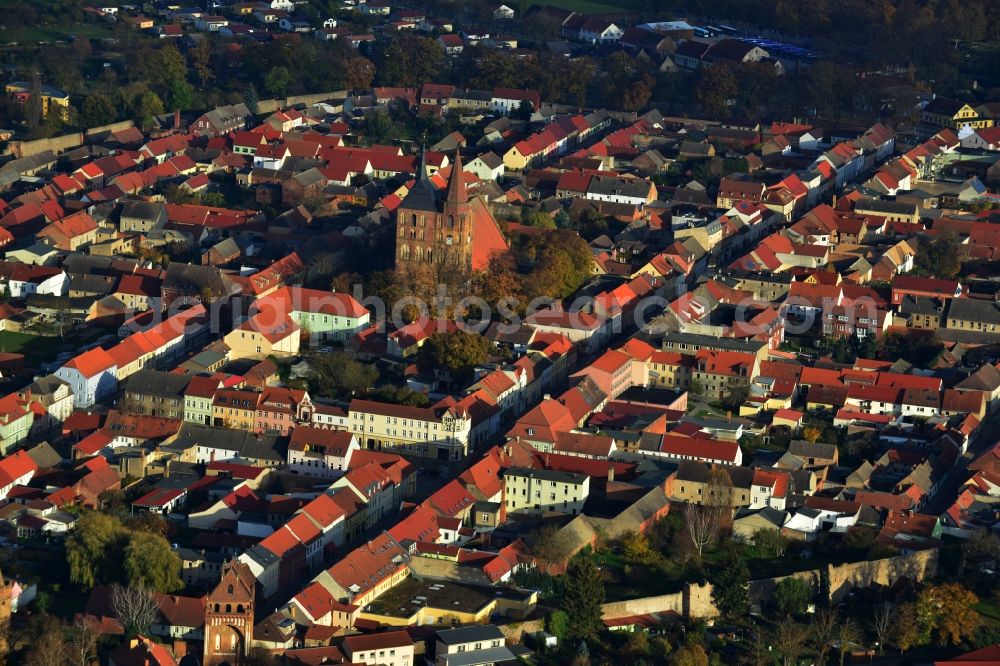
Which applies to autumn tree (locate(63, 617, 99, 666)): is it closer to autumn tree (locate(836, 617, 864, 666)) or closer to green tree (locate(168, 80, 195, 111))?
autumn tree (locate(836, 617, 864, 666))

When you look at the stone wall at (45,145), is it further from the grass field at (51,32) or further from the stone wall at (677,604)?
the stone wall at (677,604)

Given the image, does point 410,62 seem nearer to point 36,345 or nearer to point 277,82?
point 277,82

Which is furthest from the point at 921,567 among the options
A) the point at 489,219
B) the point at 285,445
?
the point at 489,219

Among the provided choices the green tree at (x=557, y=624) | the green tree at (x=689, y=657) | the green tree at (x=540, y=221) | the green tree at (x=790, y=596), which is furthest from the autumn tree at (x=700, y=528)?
the green tree at (x=540, y=221)

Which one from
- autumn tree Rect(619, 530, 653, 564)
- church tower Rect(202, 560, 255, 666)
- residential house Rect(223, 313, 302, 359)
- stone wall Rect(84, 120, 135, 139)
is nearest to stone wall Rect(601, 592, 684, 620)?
autumn tree Rect(619, 530, 653, 564)

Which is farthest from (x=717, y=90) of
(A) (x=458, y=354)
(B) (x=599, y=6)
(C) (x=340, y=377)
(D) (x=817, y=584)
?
(D) (x=817, y=584)

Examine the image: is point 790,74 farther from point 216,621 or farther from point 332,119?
point 216,621
